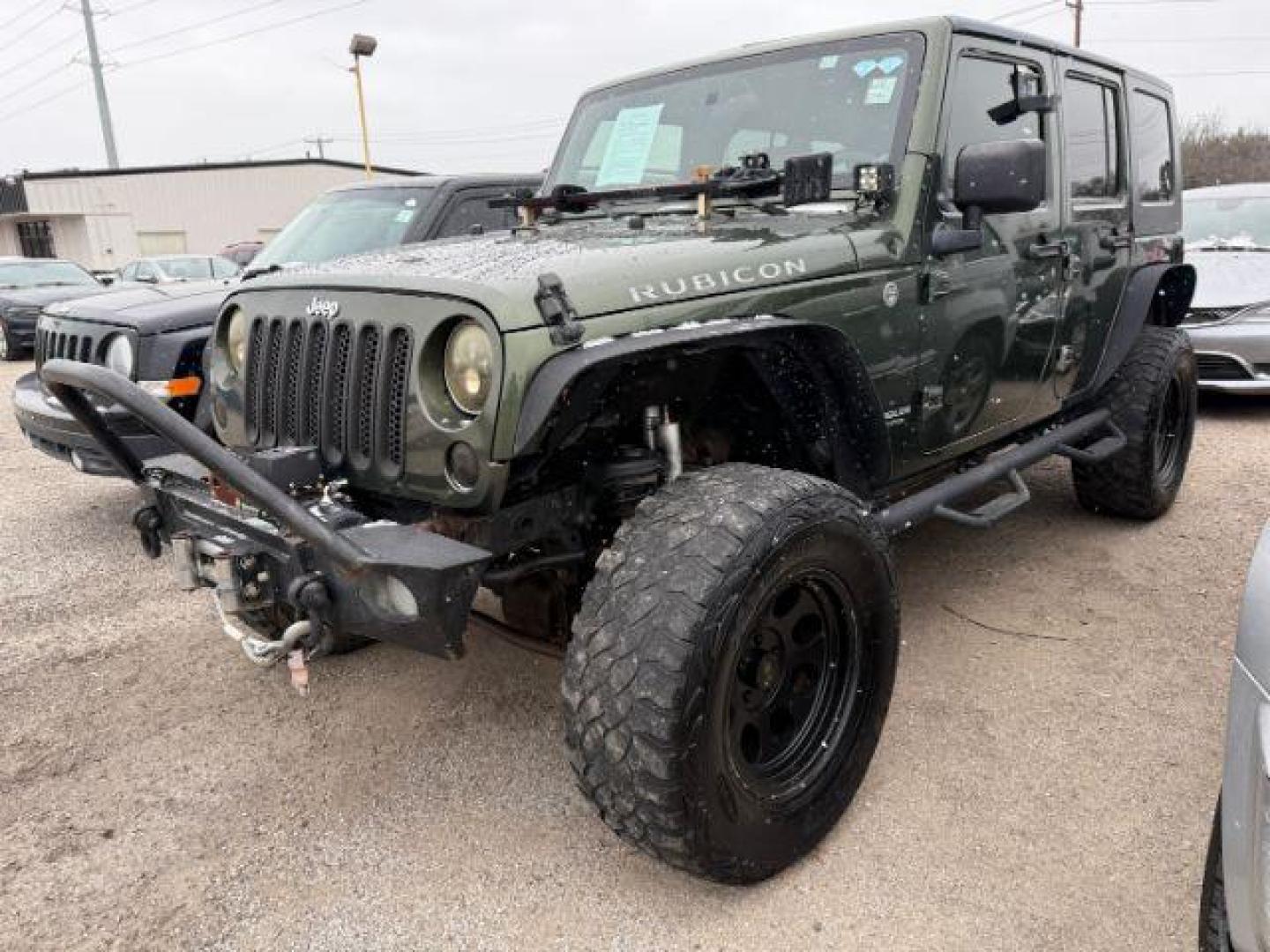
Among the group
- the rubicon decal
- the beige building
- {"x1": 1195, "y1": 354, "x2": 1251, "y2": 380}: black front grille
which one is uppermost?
the beige building

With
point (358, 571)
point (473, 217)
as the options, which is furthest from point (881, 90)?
point (473, 217)

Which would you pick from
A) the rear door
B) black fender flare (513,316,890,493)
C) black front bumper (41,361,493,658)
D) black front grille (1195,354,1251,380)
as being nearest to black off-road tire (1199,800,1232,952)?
black fender flare (513,316,890,493)

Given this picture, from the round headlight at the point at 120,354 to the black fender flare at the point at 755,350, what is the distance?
324 cm

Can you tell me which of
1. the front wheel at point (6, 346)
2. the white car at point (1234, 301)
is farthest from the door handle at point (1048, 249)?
the front wheel at point (6, 346)

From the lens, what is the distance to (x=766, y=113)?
3.27 m

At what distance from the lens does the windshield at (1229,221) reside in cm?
849

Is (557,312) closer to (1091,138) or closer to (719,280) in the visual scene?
(719,280)

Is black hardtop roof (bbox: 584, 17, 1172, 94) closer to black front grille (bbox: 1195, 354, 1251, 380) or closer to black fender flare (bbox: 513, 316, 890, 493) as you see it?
black fender flare (bbox: 513, 316, 890, 493)

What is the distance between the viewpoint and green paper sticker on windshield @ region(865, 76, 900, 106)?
3.10 meters

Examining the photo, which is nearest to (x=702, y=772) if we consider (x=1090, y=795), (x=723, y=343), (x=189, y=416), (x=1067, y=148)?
(x=723, y=343)

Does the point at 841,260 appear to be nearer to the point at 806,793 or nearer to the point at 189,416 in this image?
the point at 806,793

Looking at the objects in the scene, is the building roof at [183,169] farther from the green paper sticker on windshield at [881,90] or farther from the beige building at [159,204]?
the green paper sticker on windshield at [881,90]

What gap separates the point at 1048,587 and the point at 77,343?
4.87 metres

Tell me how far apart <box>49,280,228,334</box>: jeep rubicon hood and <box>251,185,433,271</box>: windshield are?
0.49 meters
